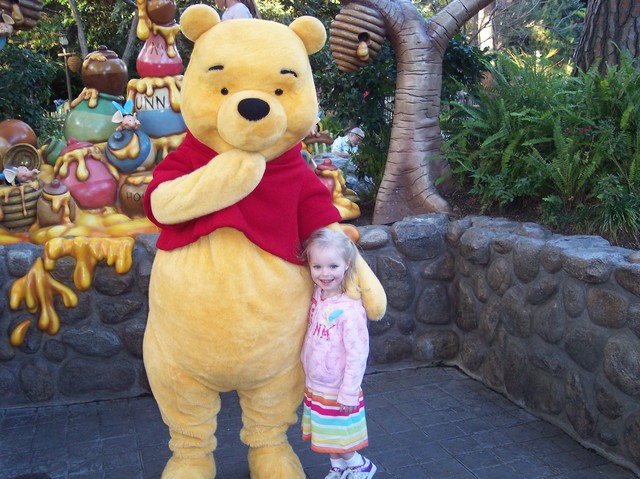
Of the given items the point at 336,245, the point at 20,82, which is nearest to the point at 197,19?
the point at 336,245

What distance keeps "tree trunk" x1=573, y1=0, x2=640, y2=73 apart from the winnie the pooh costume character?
3.37m

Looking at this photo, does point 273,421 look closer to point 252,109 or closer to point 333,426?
point 333,426

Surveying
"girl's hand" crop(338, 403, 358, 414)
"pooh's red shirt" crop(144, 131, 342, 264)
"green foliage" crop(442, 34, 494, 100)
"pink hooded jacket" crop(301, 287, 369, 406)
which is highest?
"green foliage" crop(442, 34, 494, 100)

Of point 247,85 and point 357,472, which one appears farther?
point 357,472

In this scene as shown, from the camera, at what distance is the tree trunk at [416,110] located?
456 cm

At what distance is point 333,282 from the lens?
2529mm

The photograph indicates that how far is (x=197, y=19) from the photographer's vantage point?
2.44 m

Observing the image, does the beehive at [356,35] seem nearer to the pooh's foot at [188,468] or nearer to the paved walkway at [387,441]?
the paved walkway at [387,441]

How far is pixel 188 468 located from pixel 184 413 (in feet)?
0.82

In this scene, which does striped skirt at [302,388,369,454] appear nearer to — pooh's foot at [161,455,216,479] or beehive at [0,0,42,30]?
pooh's foot at [161,455,216,479]

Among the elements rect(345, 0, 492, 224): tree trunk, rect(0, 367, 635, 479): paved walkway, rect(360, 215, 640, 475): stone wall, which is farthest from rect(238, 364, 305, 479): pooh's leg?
rect(345, 0, 492, 224): tree trunk

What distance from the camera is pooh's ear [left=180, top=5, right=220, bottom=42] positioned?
7.97 ft

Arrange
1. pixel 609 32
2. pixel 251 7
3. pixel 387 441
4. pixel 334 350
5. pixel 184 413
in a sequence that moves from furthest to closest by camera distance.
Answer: pixel 609 32, pixel 251 7, pixel 387 441, pixel 184 413, pixel 334 350

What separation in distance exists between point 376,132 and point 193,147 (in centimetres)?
293
